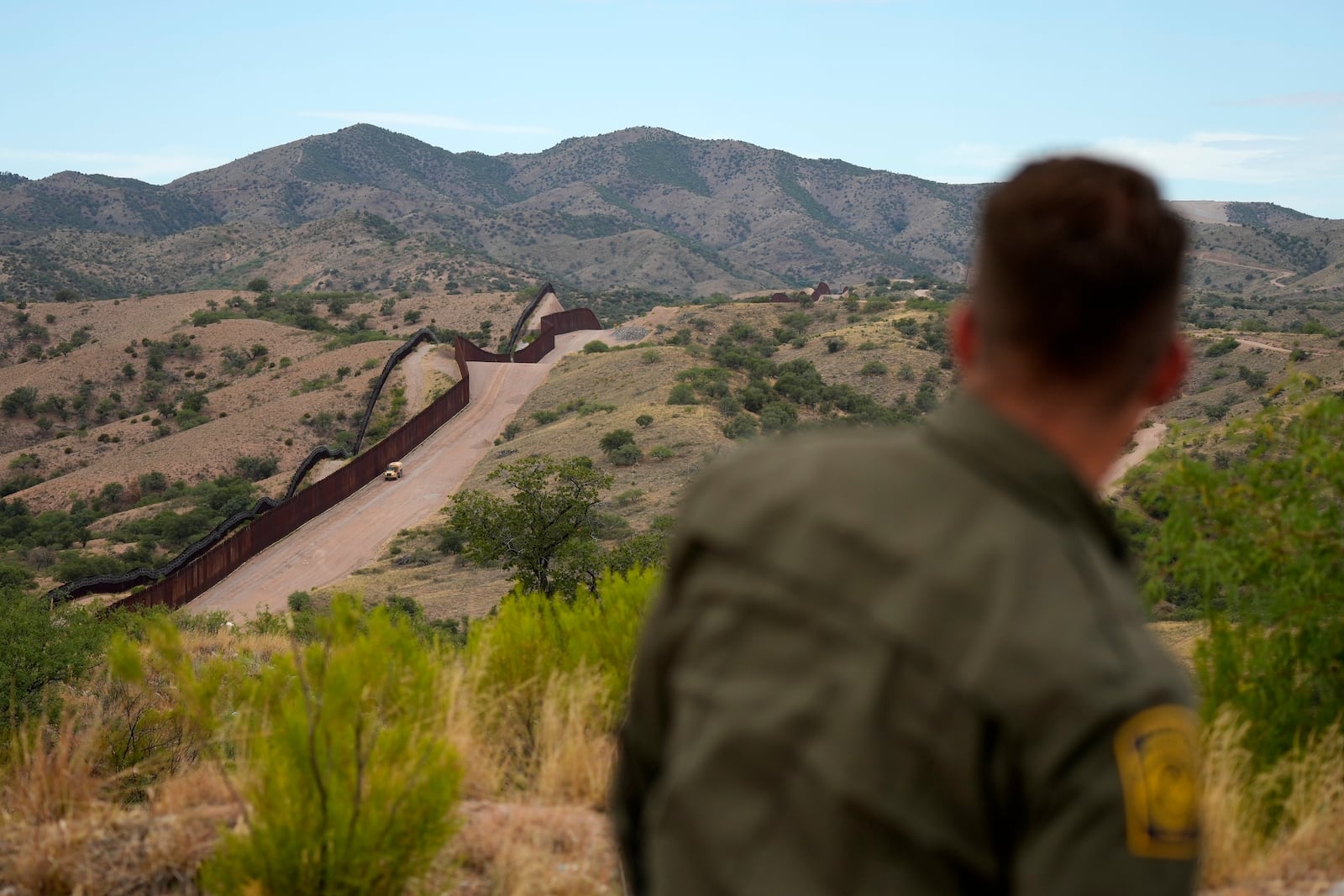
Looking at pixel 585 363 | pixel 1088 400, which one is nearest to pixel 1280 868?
pixel 1088 400

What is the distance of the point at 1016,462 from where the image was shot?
135cm

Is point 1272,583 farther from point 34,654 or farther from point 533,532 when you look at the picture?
point 533,532

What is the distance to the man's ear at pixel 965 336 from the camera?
1514mm

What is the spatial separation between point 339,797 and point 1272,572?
181 inches

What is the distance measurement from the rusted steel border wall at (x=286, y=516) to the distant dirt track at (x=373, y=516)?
270mm

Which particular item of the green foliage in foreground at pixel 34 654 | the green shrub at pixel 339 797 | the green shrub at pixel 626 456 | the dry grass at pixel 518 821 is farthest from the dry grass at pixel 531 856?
the green shrub at pixel 626 456

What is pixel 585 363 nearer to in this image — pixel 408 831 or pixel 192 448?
pixel 192 448

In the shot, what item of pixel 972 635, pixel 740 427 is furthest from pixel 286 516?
pixel 972 635

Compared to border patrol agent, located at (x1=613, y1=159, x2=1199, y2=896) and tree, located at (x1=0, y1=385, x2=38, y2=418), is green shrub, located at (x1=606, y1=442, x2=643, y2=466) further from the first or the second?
tree, located at (x1=0, y1=385, x2=38, y2=418)

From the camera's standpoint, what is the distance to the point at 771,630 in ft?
4.51

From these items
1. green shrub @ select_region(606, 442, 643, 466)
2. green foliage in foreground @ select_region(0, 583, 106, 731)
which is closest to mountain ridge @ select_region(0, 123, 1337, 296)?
green shrub @ select_region(606, 442, 643, 466)

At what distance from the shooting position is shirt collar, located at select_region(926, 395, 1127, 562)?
135 centimetres

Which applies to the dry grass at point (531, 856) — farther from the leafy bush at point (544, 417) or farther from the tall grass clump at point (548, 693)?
the leafy bush at point (544, 417)

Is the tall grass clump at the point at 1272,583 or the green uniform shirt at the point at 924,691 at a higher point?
the green uniform shirt at the point at 924,691
